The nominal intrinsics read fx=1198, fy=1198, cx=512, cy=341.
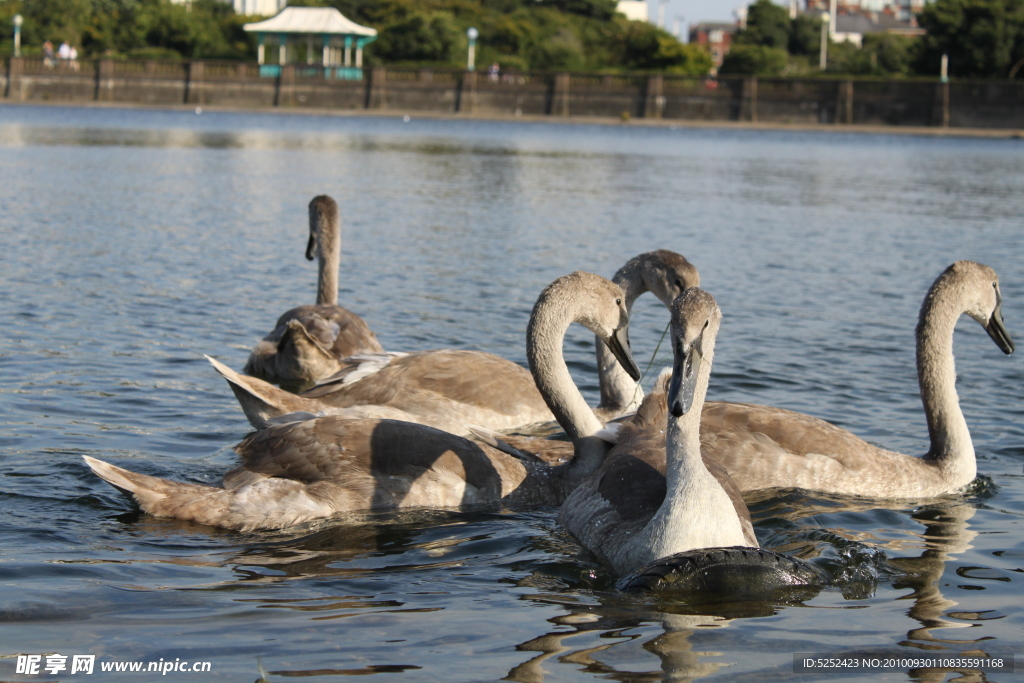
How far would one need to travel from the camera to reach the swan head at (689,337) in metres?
4.81

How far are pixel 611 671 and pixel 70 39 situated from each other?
9537cm

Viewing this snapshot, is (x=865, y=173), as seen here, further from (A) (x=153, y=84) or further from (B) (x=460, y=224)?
(A) (x=153, y=84)

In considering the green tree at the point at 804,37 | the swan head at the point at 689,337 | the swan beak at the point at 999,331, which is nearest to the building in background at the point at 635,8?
the green tree at the point at 804,37

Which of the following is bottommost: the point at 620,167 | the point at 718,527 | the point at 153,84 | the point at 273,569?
the point at 273,569

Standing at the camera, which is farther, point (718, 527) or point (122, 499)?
point (122, 499)

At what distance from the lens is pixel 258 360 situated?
9281 mm

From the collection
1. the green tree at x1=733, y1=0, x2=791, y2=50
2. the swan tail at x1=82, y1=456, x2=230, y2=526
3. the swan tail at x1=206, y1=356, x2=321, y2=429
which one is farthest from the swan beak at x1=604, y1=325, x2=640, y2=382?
the green tree at x1=733, y1=0, x2=791, y2=50

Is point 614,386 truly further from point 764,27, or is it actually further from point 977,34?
point 764,27

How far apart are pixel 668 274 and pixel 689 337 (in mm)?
3356

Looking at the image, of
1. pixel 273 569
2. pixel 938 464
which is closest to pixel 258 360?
pixel 273 569

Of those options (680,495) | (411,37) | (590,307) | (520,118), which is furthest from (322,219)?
(411,37)

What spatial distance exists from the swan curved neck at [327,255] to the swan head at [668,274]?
136 inches

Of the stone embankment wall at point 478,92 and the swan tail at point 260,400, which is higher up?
the stone embankment wall at point 478,92

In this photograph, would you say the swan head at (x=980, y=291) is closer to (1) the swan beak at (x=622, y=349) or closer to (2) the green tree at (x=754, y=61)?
(1) the swan beak at (x=622, y=349)
